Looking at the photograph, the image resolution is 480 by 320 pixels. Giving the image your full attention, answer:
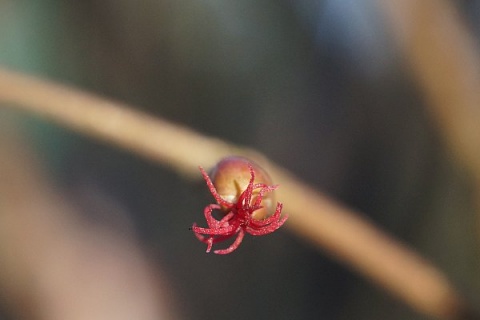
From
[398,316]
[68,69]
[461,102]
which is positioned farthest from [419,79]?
[68,69]

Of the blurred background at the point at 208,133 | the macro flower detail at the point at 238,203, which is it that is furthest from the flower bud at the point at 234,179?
the blurred background at the point at 208,133

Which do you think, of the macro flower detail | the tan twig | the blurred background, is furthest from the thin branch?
the macro flower detail

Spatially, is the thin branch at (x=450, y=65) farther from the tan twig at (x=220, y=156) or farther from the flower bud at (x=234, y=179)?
the flower bud at (x=234, y=179)

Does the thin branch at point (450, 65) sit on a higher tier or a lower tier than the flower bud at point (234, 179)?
higher

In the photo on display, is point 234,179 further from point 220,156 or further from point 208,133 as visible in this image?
point 208,133

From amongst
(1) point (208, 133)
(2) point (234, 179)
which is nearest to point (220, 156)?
(2) point (234, 179)

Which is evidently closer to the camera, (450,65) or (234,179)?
(234,179)
